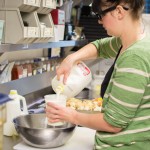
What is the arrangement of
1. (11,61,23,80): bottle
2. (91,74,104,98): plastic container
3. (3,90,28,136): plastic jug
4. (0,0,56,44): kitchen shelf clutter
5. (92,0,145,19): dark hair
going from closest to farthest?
(92,0,145,19): dark hair → (3,90,28,136): plastic jug → (0,0,56,44): kitchen shelf clutter → (11,61,23,80): bottle → (91,74,104,98): plastic container

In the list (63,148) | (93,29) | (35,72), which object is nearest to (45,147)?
(63,148)

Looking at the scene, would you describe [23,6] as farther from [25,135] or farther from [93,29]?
[93,29]

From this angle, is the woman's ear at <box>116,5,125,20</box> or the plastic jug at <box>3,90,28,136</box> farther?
the plastic jug at <box>3,90,28,136</box>

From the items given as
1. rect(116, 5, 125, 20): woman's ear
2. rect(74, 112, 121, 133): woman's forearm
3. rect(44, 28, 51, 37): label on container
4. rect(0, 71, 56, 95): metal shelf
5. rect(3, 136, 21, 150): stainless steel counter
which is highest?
rect(116, 5, 125, 20): woman's ear

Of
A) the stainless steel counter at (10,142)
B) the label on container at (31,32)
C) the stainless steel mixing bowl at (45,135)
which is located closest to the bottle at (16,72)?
the label on container at (31,32)

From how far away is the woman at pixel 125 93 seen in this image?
1226 mm

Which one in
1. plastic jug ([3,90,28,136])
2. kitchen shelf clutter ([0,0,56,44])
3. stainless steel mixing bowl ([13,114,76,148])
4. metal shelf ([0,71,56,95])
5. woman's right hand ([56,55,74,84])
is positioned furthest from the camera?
metal shelf ([0,71,56,95])

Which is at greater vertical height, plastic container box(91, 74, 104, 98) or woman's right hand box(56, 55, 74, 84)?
woman's right hand box(56, 55, 74, 84)

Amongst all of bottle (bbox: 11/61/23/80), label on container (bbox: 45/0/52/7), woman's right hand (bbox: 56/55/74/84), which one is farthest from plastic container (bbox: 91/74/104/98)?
woman's right hand (bbox: 56/55/74/84)

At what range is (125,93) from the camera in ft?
4.02

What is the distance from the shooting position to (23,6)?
2.08 m

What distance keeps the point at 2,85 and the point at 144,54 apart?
1.23 metres

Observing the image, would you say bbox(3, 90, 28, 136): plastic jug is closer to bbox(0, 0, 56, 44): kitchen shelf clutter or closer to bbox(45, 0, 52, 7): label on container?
bbox(0, 0, 56, 44): kitchen shelf clutter

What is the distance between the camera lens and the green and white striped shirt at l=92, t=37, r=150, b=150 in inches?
48.1
